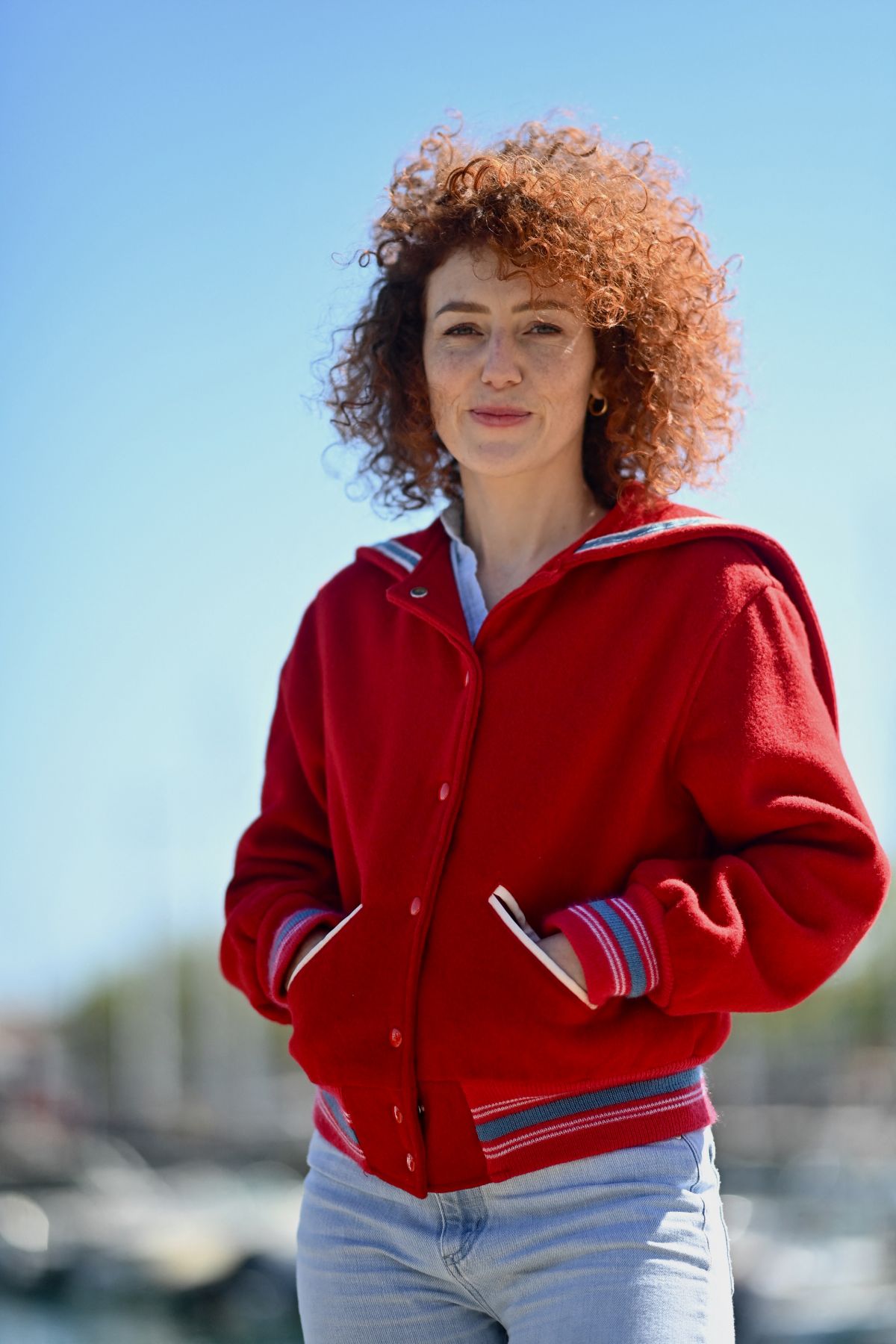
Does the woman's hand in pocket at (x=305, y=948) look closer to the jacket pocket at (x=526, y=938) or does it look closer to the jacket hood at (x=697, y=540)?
the jacket pocket at (x=526, y=938)

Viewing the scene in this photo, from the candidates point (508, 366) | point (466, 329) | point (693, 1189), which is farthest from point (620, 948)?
point (466, 329)

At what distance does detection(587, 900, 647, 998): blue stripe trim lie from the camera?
79.4 inches

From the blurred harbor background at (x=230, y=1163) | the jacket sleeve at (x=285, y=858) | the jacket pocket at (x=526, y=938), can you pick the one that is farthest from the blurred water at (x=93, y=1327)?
the jacket pocket at (x=526, y=938)

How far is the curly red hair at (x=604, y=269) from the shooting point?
243cm

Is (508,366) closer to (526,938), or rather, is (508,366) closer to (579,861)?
(579,861)

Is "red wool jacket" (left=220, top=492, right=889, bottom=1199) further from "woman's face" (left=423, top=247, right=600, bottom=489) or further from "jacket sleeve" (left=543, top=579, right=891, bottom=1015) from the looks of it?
"woman's face" (left=423, top=247, right=600, bottom=489)

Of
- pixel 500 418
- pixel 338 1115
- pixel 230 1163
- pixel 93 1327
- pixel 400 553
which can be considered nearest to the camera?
pixel 338 1115

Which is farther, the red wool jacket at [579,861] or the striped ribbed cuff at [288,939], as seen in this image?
the striped ribbed cuff at [288,939]

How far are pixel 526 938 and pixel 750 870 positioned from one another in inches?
12.5

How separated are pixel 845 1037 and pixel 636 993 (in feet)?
121

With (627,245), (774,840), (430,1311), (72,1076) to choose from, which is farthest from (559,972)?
(72,1076)

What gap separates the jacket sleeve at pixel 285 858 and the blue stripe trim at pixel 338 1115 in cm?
17

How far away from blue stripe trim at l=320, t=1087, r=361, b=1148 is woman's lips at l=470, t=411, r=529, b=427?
1.08 metres

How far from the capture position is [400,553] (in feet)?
8.63
